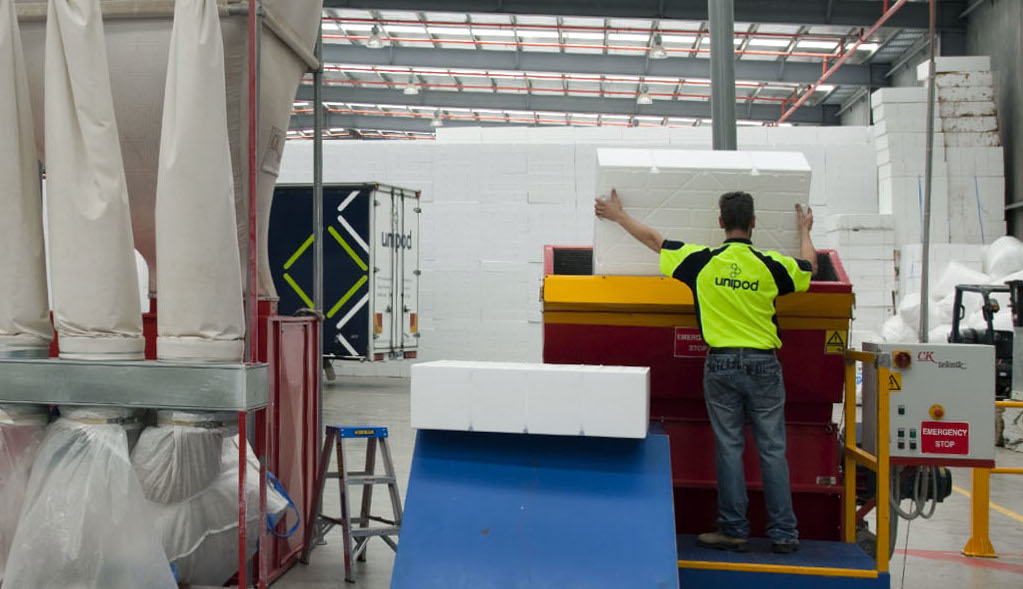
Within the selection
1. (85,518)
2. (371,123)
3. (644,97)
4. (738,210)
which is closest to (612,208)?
(738,210)

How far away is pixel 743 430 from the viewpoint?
4.57 meters

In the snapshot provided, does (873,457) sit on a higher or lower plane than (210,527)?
higher

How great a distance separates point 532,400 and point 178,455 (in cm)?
156

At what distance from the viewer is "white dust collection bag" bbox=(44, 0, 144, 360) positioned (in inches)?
145

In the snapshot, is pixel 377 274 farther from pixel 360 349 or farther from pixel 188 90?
pixel 188 90

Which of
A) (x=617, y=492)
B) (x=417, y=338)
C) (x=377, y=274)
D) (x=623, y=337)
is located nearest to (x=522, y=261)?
(x=417, y=338)

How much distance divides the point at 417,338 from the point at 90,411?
12.4 metres

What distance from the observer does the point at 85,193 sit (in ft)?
12.1

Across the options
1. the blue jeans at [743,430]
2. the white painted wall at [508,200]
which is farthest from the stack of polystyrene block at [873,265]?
the blue jeans at [743,430]

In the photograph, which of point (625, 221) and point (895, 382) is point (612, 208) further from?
point (895, 382)

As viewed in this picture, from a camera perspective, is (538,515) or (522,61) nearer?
(538,515)

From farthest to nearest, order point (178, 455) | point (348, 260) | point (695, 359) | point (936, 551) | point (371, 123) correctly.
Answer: point (371, 123) → point (348, 260) → point (936, 551) → point (695, 359) → point (178, 455)

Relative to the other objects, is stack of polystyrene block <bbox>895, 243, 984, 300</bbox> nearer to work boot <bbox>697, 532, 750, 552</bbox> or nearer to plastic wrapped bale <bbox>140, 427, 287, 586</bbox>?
work boot <bbox>697, 532, 750, 552</bbox>

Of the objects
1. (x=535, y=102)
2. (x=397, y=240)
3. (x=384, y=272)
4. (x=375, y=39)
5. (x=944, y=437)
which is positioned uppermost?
(x=375, y=39)
